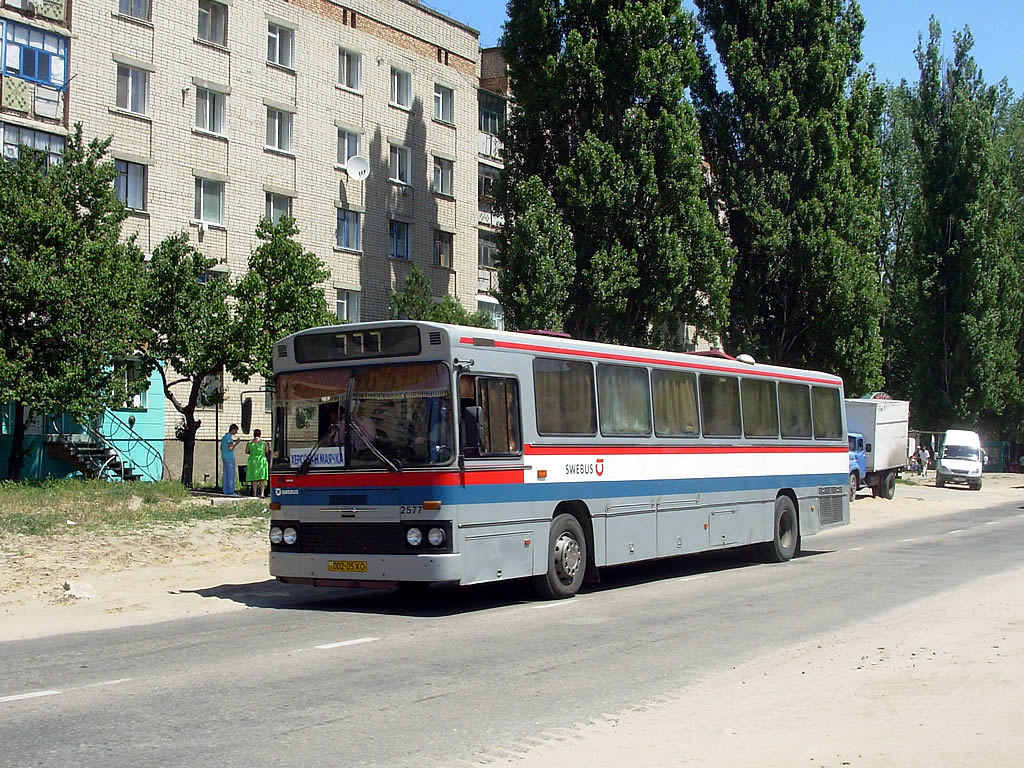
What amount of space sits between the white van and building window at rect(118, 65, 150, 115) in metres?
34.9

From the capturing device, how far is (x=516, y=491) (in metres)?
13.5

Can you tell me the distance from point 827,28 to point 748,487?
28634 mm

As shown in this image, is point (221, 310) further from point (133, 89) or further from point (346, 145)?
point (346, 145)

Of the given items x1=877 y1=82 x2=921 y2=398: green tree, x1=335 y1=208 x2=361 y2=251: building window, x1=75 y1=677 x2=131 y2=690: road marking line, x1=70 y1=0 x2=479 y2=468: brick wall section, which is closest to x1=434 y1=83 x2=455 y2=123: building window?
x1=70 y1=0 x2=479 y2=468: brick wall section

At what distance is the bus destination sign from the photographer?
1287 cm

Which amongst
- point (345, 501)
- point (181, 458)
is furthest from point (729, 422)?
point (181, 458)

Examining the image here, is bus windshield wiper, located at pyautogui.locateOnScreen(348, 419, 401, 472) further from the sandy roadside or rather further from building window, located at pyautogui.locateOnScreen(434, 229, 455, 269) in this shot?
building window, located at pyautogui.locateOnScreen(434, 229, 455, 269)

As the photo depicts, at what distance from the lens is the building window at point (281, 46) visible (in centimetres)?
3994

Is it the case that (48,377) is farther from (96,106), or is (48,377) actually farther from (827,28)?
(827,28)

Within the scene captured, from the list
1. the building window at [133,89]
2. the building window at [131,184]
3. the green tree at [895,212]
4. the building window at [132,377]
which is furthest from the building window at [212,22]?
the green tree at [895,212]

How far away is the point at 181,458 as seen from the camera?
36219 mm

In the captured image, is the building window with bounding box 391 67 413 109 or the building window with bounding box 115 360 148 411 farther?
the building window with bounding box 391 67 413 109

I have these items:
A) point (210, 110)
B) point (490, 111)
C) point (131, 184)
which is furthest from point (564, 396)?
point (490, 111)

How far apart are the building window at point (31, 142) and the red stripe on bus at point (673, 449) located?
20.2m
